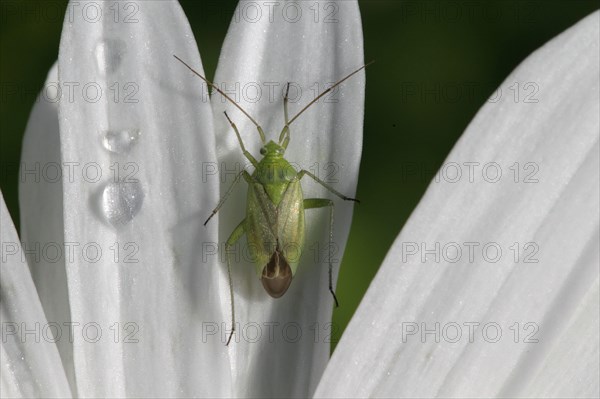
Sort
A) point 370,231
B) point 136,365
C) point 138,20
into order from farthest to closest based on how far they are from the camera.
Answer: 1. point 370,231
2. point 136,365
3. point 138,20

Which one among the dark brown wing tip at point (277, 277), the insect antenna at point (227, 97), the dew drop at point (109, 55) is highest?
the dew drop at point (109, 55)

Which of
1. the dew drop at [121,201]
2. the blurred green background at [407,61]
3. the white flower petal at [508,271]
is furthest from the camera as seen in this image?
the blurred green background at [407,61]

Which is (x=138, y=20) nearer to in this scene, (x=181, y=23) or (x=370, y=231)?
(x=181, y=23)

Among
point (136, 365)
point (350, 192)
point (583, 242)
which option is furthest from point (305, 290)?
point (583, 242)

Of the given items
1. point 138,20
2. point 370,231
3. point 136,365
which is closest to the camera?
point 138,20

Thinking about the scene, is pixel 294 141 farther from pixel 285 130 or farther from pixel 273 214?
pixel 273 214

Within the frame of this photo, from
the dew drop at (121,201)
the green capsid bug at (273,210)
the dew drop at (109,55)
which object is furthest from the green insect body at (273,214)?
the dew drop at (109,55)

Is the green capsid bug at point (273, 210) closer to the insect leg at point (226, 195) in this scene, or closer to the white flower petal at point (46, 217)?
the insect leg at point (226, 195)
